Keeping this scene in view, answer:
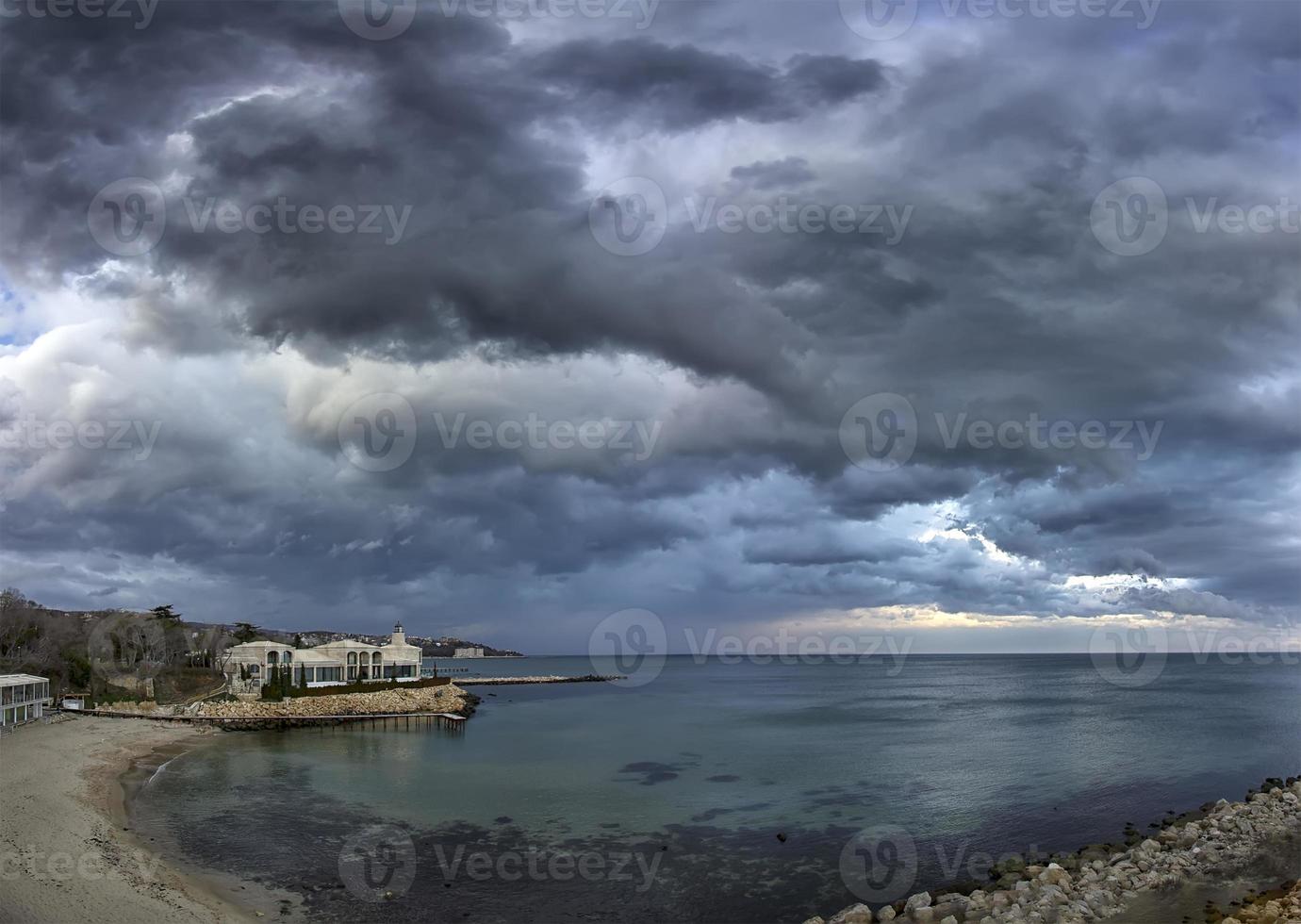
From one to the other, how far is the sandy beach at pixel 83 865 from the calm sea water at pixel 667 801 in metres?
1.80

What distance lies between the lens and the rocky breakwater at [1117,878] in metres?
22.5

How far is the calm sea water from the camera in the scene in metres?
26.5

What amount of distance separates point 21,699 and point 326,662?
33.1m

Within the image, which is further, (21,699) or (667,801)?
(21,699)

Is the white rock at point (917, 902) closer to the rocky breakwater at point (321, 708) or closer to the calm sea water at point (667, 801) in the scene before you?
the calm sea water at point (667, 801)

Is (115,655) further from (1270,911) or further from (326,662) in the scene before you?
(1270,911)

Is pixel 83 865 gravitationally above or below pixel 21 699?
below

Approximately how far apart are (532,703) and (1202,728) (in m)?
73.1

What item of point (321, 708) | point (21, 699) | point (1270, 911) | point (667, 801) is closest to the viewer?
point (1270, 911)

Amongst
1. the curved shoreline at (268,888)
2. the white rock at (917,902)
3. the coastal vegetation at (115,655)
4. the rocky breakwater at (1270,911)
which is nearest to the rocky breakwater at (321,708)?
the coastal vegetation at (115,655)

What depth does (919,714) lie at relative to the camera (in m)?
87.8

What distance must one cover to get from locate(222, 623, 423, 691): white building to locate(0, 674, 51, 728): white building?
19.5 metres

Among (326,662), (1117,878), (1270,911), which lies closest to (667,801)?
(1117,878)

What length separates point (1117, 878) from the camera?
992 inches
